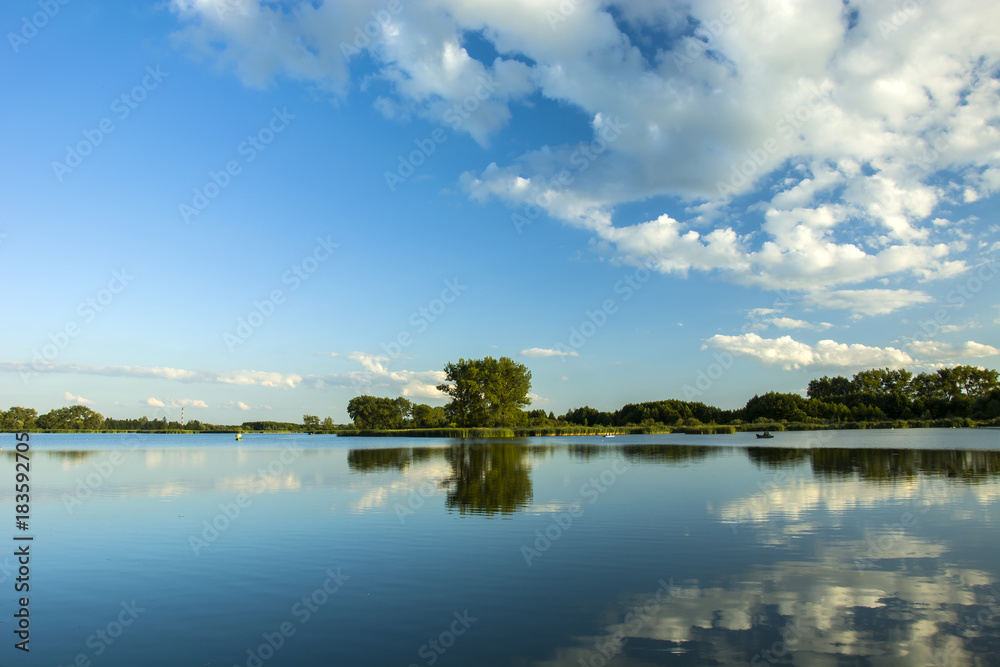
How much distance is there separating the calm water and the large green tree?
303 ft

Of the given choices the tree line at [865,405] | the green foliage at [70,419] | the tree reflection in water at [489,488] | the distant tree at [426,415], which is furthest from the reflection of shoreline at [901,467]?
the green foliage at [70,419]

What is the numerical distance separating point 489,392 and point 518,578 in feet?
345

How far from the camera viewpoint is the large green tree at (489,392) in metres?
116

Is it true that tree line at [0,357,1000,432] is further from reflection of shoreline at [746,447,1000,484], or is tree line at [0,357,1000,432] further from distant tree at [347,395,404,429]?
reflection of shoreline at [746,447,1000,484]

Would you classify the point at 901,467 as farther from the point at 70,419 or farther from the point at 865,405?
the point at 70,419

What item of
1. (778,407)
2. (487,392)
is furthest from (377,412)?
(778,407)

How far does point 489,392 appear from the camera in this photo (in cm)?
11612

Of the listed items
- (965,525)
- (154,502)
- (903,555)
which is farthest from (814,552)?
(154,502)

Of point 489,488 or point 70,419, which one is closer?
point 489,488

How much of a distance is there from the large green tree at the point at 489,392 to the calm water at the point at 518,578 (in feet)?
303

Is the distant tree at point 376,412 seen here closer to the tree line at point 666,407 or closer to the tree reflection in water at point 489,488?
the tree line at point 666,407

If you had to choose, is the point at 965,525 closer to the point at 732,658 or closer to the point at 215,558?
the point at 732,658

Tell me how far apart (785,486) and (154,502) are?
26.7m

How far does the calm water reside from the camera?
8016 millimetres
